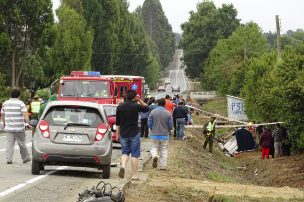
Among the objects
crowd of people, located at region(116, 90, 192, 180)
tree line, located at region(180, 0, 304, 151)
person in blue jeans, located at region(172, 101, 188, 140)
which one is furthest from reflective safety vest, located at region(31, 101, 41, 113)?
tree line, located at region(180, 0, 304, 151)


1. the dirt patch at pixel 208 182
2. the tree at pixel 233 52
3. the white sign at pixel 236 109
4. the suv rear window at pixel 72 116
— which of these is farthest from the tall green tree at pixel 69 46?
the suv rear window at pixel 72 116

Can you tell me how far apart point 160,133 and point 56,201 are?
6.17 metres

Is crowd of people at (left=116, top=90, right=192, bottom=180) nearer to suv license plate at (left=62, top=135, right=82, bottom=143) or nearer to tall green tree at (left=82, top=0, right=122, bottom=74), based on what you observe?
suv license plate at (left=62, top=135, right=82, bottom=143)

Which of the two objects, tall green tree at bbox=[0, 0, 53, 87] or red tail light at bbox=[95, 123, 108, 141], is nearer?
red tail light at bbox=[95, 123, 108, 141]

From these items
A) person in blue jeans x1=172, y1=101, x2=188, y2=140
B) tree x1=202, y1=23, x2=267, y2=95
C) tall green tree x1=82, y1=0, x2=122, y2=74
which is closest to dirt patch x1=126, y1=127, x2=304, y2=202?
person in blue jeans x1=172, y1=101, x2=188, y2=140

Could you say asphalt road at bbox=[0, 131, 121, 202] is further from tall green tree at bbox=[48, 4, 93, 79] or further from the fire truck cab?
tall green tree at bbox=[48, 4, 93, 79]

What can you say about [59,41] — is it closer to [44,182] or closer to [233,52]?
[233,52]

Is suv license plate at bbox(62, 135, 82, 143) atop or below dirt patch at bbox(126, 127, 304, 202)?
atop

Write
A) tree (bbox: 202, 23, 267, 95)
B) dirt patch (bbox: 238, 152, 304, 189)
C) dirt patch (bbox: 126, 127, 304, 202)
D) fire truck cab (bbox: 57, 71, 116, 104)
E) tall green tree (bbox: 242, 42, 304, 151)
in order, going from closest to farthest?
dirt patch (bbox: 126, 127, 304, 202), dirt patch (bbox: 238, 152, 304, 189), fire truck cab (bbox: 57, 71, 116, 104), tall green tree (bbox: 242, 42, 304, 151), tree (bbox: 202, 23, 267, 95)

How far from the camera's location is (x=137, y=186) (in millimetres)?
14094

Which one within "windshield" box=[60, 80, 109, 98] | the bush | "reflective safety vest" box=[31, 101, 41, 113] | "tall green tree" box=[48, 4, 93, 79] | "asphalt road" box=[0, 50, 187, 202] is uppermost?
"tall green tree" box=[48, 4, 93, 79]

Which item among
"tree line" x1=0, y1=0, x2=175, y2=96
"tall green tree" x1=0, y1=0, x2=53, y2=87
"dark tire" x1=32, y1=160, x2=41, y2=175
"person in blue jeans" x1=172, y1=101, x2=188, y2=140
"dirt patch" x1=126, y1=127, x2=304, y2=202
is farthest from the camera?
"tree line" x1=0, y1=0, x2=175, y2=96

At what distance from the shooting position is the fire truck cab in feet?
87.7

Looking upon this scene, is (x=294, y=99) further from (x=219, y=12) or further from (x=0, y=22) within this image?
(x=219, y=12)
